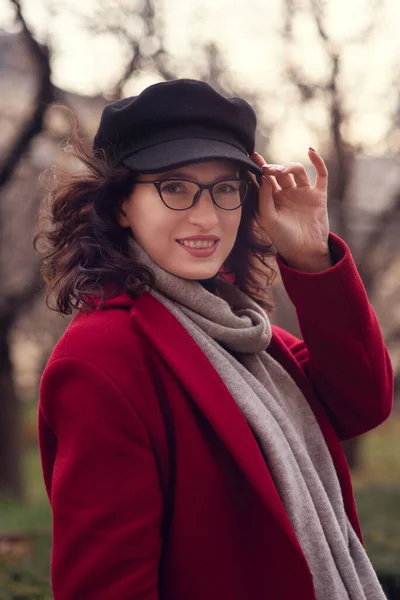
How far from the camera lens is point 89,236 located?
180 centimetres

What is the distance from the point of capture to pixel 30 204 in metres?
8.10

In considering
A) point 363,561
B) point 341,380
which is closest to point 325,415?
point 341,380

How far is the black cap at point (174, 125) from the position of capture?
A: 1.68 m

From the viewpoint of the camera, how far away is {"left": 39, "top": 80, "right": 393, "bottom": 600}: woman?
1.52 metres

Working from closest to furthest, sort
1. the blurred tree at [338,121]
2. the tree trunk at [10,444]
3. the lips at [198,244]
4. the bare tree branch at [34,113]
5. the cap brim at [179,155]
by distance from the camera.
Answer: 1. the cap brim at [179,155]
2. the lips at [198,244]
3. the bare tree branch at [34,113]
4. the blurred tree at [338,121]
5. the tree trunk at [10,444]

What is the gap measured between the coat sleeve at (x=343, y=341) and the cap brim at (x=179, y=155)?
39cm

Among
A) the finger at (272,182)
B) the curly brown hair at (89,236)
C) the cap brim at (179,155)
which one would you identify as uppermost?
the cap brim at (179,155)

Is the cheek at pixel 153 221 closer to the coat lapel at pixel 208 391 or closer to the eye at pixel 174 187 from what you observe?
the eye at pixel 174 187

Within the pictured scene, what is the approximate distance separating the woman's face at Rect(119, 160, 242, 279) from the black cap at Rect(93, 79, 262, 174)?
6cm

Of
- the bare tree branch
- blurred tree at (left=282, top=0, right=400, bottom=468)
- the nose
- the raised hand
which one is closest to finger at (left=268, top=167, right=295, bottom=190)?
the raised hand

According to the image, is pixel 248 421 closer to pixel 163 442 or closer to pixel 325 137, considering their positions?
pixel 163 442

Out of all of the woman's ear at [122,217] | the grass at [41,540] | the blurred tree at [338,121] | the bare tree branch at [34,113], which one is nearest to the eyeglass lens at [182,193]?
the woman's ear at [122,217]

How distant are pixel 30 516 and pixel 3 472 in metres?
2.89

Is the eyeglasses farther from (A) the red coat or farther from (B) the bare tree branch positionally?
(B) the bare tree branch
